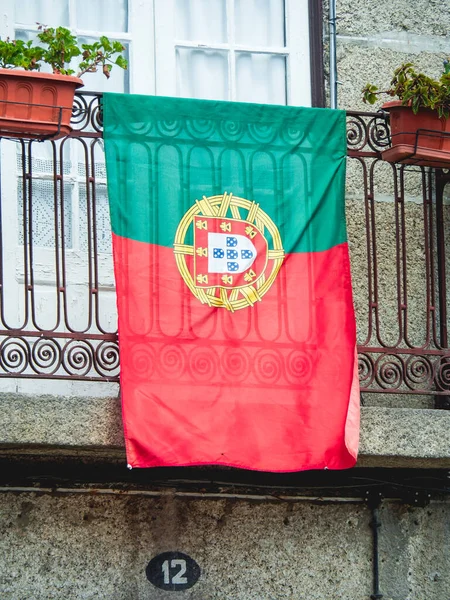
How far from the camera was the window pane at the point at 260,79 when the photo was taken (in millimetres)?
8047

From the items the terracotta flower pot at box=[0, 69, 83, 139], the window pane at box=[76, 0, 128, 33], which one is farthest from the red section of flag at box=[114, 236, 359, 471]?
the window pane at box=[76, 0, 128, 33]

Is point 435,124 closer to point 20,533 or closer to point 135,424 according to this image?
point 135,424

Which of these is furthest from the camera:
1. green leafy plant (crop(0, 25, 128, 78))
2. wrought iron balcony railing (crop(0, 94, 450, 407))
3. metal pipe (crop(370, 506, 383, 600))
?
metal pipe (crop(370, 506, 383, 600))

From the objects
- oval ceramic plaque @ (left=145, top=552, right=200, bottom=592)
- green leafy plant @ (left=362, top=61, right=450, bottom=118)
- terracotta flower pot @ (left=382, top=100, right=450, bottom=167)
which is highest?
green leafy plant @ (left=362, top=61, right=450, bottom=118)

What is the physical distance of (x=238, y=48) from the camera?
8070mm

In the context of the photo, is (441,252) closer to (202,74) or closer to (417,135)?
(417,135)

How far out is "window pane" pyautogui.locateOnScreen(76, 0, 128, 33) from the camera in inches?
312

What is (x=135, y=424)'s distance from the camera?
6.55 metres

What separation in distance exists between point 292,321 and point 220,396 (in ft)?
1.73

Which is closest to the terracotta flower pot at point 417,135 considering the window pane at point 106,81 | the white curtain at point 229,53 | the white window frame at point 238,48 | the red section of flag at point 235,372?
the red section of flag at point 235,372

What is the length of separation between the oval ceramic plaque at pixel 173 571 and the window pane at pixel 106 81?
100 inches

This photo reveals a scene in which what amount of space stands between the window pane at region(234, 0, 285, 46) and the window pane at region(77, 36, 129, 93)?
70 cm

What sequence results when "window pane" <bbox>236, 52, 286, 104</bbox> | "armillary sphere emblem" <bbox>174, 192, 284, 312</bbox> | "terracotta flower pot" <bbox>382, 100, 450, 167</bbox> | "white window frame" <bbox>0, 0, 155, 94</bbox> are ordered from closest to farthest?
1. "armillary sphere emblem" <bbox>174, 192, 284, 312</bbox>
2. "terracotta flower pot" <bbox>382, 100, 450, 167</bbox>
3. "white window frame" <bbox>0, 0, 155, 94</bbox>
4. "window pane" <bbox>236, 52, 286, 104</bbox>

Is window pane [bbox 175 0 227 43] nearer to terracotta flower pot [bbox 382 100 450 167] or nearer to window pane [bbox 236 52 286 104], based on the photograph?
window pane [bbox 236 52 286 104]
